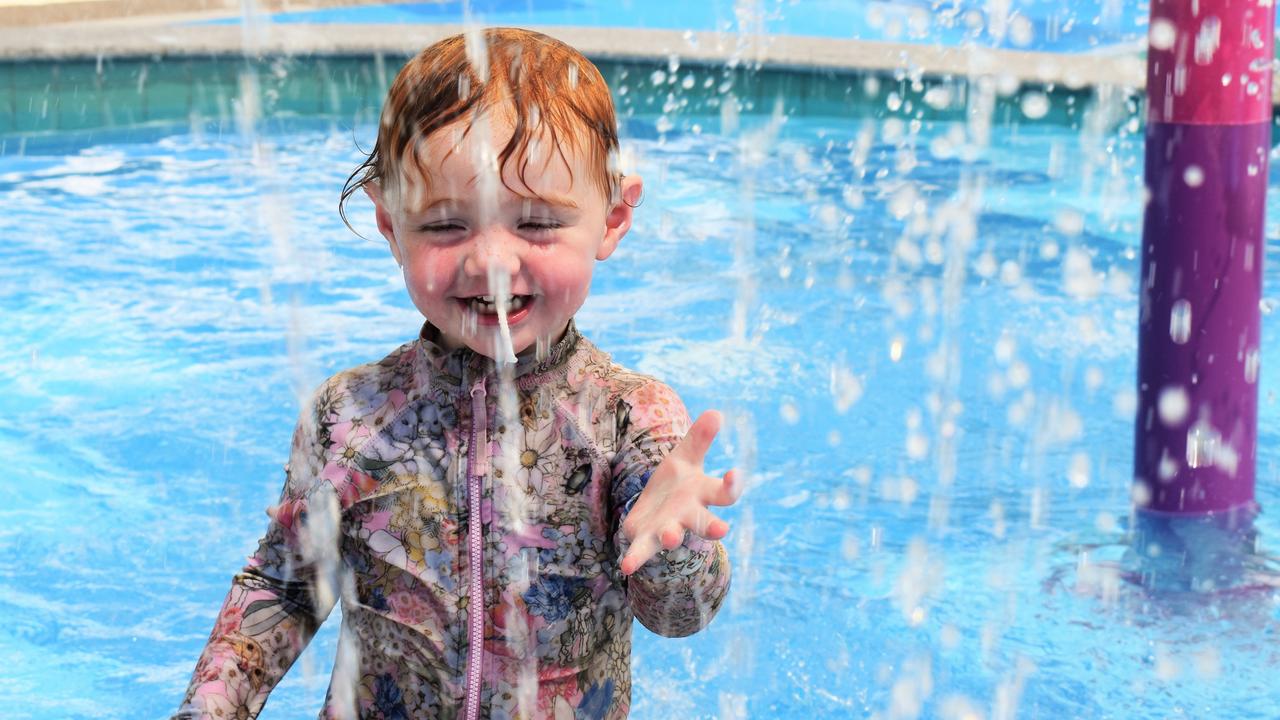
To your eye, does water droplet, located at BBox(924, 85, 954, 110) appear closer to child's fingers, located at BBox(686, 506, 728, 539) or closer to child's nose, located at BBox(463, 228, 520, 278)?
child's nose, located at BBox(463, 228, 520, 278)

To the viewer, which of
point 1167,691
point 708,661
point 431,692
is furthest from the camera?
point 708,661

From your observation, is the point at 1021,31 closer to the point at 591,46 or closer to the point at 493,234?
the point at 591,46

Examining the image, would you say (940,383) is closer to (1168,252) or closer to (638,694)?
(1168,252)

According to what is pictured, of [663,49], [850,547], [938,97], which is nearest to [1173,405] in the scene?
[850,547]

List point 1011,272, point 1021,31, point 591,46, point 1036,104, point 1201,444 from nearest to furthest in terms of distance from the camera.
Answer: point 1201,444 < point 1011,272 < point 1036,104 < point 591,46 < point 1021,31

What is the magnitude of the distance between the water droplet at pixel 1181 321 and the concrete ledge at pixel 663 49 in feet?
22.5

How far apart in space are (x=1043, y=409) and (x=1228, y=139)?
1973 mm

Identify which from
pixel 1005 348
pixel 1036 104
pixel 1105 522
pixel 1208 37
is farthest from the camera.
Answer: pixel 1036 104

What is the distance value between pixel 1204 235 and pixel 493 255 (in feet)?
7.55

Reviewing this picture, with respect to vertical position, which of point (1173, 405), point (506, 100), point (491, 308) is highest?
point (506, 100)

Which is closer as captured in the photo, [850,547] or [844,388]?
[850,547]

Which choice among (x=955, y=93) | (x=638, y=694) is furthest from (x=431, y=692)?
(x=955, y=93)

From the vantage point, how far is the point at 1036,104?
10156 mm

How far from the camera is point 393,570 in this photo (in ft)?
5.99
